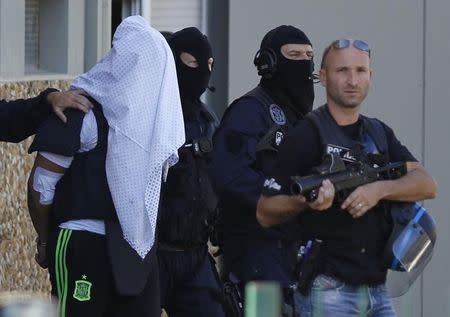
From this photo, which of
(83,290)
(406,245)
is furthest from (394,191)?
(83,290)

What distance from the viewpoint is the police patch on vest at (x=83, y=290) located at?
5.40 metres

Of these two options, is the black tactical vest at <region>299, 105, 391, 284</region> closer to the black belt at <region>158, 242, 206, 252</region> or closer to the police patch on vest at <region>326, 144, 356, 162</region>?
the police patch on vest at <region>326, 144, 356, 162</region>

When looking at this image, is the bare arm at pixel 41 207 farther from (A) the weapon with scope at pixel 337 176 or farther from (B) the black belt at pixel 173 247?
(A) the weapon with scope at pixel 337 176

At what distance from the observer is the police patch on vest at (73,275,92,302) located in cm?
540

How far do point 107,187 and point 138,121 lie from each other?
299 millimetres

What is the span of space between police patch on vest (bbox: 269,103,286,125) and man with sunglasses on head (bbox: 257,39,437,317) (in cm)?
98

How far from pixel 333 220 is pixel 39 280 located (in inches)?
126

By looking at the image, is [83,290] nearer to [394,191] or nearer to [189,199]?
[189,199]

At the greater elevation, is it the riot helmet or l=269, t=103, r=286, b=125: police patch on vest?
l=269, t=103, r=286, b=125: police patch on vest

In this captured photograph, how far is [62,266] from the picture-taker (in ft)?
17.7

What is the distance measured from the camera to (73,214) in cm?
539

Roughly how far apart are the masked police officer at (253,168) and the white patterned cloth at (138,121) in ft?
2.32

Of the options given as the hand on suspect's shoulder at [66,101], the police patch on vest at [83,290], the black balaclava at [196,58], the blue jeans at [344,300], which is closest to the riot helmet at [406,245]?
the blue jeans at [344,300]

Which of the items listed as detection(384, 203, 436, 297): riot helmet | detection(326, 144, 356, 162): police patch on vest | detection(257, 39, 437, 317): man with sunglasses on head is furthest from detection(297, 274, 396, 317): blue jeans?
detection(326, 144, 356, 162): police patch on vest
